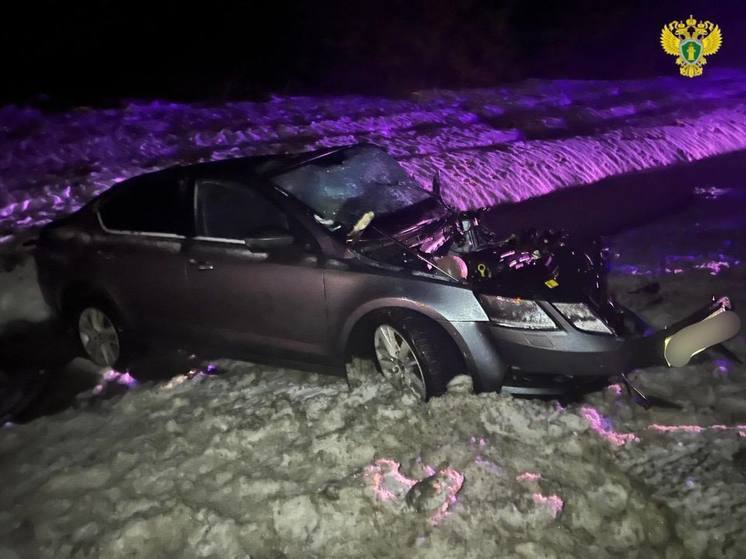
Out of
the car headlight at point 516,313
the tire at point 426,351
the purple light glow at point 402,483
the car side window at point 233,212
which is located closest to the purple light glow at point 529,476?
the purple light glow at point 402,483

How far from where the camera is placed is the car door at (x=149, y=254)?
4391mm

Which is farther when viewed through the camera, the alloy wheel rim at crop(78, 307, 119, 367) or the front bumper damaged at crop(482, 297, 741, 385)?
the alloy wheel rim at crop(78, 307, 119, 367)

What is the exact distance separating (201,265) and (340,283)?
1.11m

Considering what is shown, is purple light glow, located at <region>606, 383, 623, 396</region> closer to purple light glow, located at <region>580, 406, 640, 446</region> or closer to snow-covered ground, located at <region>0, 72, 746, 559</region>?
snow-covered ground, located at <region>0, 72, 746, 559</region>

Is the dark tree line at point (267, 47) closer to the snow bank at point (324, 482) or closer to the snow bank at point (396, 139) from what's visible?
the snow bank at point (396, 139)

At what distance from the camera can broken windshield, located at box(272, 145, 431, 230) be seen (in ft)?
13.6

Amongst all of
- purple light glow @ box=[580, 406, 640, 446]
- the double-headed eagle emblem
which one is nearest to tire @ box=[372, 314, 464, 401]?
purple light glow @ box=[580, 406, 640, 446]

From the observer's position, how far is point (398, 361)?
374 cm

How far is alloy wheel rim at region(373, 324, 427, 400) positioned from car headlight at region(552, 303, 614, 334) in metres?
0.91

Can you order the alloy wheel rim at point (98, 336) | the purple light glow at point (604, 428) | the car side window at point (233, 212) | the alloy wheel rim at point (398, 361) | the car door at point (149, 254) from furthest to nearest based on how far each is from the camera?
the alloy wheel rim at point (98, 336), the car door at point (149, 254), the car side window at point (233, 212), the alloy wheel rim at point (398, 361), the purple light glow at point (604, 428)

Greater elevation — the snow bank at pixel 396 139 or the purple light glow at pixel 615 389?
the snow bank at pixel 396 139

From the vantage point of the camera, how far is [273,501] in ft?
10.2

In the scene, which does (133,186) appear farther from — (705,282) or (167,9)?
(167,9)

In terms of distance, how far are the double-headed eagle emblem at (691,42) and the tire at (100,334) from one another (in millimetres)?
28175
